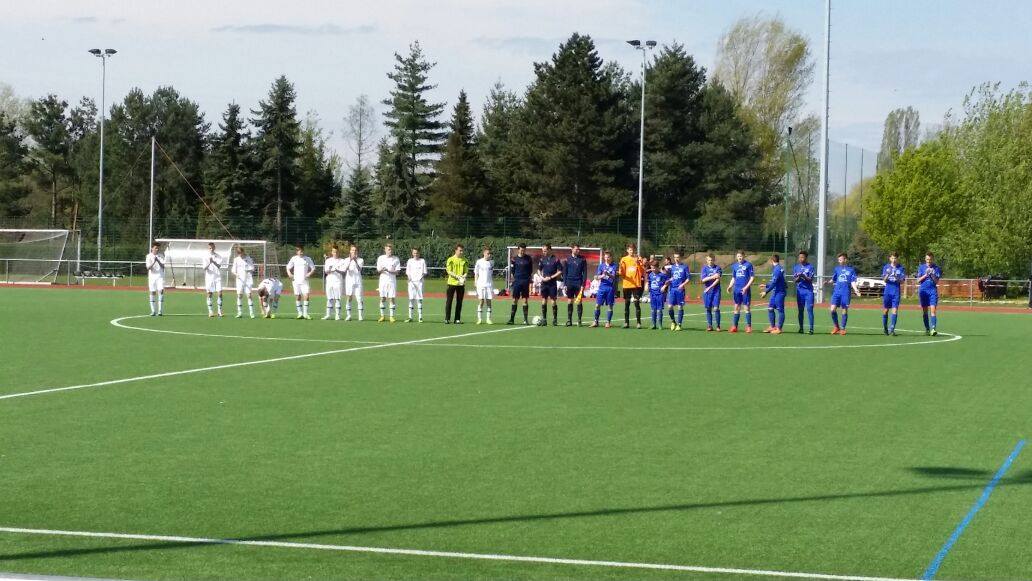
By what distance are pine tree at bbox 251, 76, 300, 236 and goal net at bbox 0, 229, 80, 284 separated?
2803 centimetres

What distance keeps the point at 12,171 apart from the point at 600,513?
95.7 meters

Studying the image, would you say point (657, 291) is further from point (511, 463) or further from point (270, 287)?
point (511, 463)

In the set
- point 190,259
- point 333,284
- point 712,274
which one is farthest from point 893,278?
point 190,259

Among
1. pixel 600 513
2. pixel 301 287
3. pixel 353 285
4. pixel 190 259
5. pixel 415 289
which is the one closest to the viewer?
pixel 600 513

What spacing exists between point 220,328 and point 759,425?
16.3m

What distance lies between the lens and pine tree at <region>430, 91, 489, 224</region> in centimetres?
8525

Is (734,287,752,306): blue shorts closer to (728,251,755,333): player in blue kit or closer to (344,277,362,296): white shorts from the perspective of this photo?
(728,251,755,333): player in blue kit

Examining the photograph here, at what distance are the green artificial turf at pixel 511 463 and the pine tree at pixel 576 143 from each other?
57425mm

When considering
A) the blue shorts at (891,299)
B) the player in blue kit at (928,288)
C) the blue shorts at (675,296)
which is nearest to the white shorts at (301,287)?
the blue shorts at (675,296)

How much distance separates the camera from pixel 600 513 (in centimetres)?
762

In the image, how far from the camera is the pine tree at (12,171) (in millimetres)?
92213

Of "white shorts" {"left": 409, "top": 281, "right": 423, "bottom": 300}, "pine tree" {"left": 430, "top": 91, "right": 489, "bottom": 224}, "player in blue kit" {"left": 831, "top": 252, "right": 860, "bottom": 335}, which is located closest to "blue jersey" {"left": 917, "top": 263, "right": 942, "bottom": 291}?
"player in blue kit" {"left": 831, "top": 252, "right": 860, "bottom": 335}

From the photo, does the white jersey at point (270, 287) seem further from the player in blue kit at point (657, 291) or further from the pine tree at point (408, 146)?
the pine tree at point (408, 146)

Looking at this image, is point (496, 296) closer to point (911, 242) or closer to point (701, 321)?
point (701, 321)
